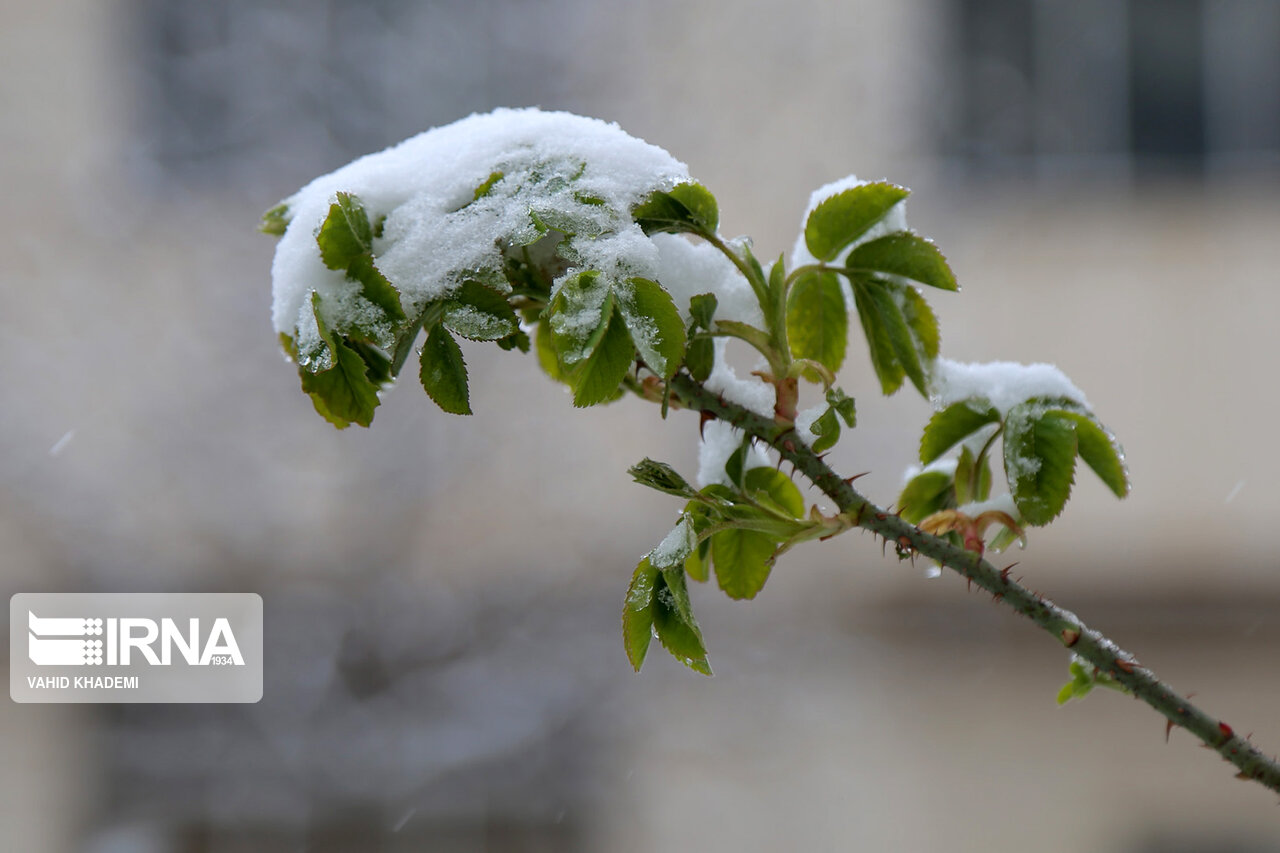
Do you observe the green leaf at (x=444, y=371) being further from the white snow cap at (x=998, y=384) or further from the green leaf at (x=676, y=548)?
the white snow cap at (x=998, y=384)

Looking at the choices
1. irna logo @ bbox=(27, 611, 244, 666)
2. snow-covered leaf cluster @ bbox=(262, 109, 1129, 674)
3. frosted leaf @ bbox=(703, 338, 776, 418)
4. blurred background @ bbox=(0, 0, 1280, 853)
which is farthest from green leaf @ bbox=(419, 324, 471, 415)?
irna logo @ bbox=(27, 611, 244, 666)

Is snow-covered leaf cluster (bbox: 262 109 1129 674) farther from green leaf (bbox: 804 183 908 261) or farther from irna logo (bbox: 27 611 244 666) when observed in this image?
irna logo (bbox: 27 611 244 666)

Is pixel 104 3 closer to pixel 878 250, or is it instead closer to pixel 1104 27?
pixel 1104 27

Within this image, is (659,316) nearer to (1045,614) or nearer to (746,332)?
(746,332)

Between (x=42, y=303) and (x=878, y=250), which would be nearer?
(x=878, y=250)

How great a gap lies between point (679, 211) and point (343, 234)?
0.12 metres

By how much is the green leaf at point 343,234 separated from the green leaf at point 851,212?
0.56 ft

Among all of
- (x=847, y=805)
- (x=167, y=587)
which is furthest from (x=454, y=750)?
(x=847, y=805)

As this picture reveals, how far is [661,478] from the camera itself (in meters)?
0.36

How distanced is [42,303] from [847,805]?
7.05 ft

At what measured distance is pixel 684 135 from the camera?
249 centimetres

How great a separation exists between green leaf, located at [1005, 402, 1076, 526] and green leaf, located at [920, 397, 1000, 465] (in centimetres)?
2

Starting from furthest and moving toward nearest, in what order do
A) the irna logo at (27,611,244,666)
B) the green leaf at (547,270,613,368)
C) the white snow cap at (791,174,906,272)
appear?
the irna logo at (27,611,244,666), the white snow cap at (791,174,906,272), the green leaf at (547,270,613,368)

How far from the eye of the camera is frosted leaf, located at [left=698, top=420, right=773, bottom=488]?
451mm
